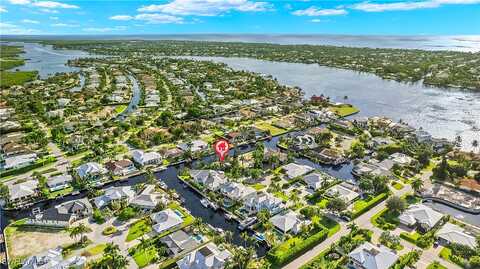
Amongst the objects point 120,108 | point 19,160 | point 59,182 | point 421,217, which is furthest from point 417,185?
point 120,108

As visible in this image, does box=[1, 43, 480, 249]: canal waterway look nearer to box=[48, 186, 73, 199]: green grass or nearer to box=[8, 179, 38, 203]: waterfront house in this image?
box=[48, 186, 73, 199]: green grass

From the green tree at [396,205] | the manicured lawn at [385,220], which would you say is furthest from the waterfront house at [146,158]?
the green tree at [396,205]

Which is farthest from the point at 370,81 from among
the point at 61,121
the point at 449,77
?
the point at 61,121

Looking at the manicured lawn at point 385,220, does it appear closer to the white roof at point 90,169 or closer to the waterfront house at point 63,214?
the waterfront house at point 63,214

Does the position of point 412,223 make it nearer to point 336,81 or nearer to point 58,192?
point 58,192

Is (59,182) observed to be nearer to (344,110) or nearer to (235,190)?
(235,190)

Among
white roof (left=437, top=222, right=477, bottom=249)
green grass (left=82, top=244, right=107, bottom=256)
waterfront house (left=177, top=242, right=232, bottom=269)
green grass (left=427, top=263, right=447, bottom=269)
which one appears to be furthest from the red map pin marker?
green grass (left=427, top=263, right=447, bottom=269)

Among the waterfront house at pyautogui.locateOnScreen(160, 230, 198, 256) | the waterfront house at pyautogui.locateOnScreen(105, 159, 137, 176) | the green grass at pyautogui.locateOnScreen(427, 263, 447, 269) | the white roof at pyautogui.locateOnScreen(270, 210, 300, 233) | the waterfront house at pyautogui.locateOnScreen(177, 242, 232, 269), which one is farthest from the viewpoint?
the waterfront house at pyautogui.locateOnScreen(105, 159, 137, 176)
